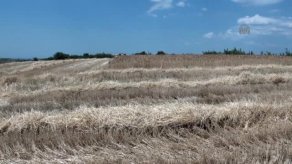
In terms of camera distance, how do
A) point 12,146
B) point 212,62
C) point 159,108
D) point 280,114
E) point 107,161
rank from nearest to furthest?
point 107,161, point 12,146, point 280,114, point 159,108, point 212,62

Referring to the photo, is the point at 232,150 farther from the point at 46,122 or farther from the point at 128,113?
the point at 46,122

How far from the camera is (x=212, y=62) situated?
3897 centimetres

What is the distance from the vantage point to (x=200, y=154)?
224 inches

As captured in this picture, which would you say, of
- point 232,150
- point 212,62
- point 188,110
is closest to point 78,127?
point 188,110

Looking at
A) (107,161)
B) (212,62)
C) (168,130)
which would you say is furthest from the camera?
(212,62)

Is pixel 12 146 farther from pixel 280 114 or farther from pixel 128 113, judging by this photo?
pixel 280 114

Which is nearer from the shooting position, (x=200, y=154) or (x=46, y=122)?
(x=200, y=154)

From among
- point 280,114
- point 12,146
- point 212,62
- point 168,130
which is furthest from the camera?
point 212,62

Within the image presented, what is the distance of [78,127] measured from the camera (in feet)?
26.5

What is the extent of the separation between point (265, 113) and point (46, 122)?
3984mm

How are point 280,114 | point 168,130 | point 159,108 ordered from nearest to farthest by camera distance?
point 168,130
point 280,114
point 159,108

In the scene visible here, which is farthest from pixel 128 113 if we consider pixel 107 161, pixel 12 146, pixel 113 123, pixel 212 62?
pixel 212 62

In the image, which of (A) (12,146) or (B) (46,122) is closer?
(A) (12,146)

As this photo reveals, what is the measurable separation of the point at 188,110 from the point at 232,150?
262 cm
